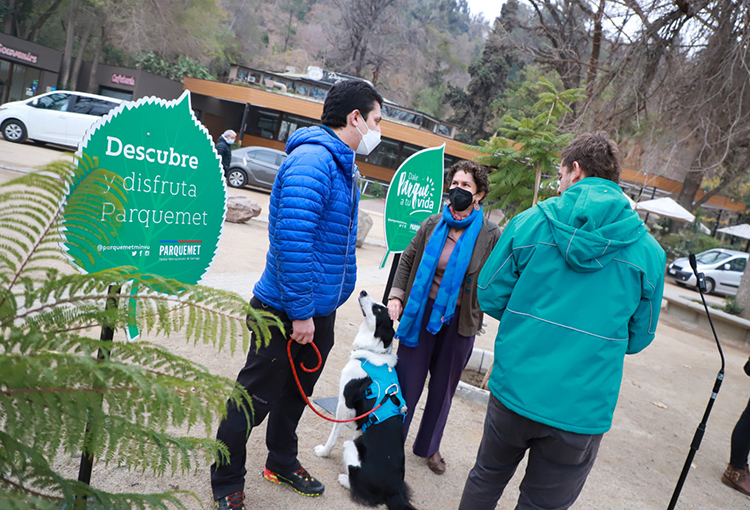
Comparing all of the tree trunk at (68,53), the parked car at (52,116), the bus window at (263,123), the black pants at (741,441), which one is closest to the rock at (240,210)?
the parked car at (52,116)

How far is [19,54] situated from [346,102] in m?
31.3

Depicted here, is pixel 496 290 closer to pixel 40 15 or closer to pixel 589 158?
pixel 589 158

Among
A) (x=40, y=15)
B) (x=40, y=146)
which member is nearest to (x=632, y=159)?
(x=40, y=146)

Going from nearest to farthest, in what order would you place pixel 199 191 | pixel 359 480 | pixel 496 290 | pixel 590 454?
1. pixel 590 454
2. pixel 496 290
3. pixel 199 191
4. pixel 359 480

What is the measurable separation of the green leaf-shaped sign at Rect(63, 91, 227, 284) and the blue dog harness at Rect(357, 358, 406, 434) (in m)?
1.24

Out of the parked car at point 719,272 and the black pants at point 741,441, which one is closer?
the black pants at point 741,441

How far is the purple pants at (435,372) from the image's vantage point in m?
3.50

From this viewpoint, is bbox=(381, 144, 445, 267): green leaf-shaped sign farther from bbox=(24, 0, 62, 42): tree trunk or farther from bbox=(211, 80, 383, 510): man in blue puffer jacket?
bbox=(24, 0, 62, 42): tree trunk

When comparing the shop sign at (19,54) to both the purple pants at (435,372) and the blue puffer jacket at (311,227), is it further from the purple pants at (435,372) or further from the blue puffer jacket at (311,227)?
the purple pants at (435,372)

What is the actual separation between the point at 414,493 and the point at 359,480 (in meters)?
0.53

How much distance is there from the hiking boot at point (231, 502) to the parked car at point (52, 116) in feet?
51.6

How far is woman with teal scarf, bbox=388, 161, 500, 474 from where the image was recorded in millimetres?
3402

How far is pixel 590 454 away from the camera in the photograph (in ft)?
6.93

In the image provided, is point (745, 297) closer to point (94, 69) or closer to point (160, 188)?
point (160, 188)
